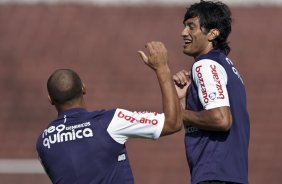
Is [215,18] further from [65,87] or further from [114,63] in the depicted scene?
[114,63]

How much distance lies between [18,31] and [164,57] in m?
8.30

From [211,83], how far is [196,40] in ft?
1.50

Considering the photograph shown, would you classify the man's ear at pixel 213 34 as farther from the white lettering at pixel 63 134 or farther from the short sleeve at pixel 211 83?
the white lettering at pixel 63 134

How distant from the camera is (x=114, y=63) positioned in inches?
496

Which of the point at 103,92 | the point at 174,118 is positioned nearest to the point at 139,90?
the point at 103,92

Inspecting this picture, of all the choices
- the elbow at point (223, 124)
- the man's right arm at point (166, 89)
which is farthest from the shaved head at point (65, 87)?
the elbow at point (223, 124)

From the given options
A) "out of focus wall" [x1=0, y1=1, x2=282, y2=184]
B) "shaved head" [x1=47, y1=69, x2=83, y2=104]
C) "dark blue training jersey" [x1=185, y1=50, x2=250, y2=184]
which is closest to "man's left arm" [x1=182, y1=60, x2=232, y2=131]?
"dark blue training jersey" [x1=185, y1=50, x2=250, y2=184]

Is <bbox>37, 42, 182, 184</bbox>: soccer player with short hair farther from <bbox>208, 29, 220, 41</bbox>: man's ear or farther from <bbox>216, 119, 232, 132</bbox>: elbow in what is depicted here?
<bbox>208, 29, 220, 41</bbox>: man's ear

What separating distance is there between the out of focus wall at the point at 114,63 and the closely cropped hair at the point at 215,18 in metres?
6.10

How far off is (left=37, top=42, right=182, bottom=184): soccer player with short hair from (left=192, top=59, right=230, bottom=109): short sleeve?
0.71 metres

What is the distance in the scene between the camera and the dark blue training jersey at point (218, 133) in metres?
5.50

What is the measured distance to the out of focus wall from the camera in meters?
12.0

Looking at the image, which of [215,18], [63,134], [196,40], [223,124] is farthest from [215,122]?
[63,134]

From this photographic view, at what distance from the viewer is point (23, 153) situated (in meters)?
12.3
